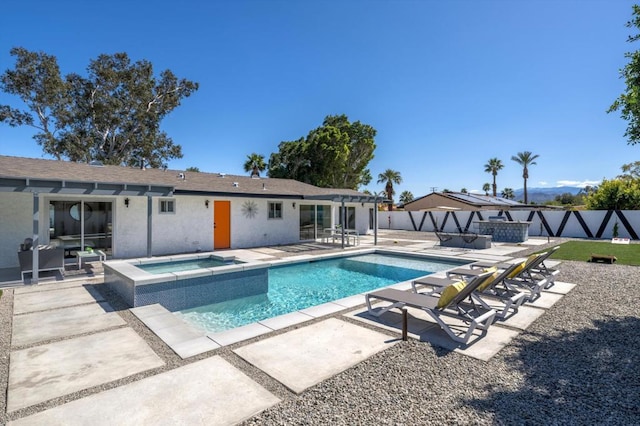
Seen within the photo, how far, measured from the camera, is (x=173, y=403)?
3109 mm

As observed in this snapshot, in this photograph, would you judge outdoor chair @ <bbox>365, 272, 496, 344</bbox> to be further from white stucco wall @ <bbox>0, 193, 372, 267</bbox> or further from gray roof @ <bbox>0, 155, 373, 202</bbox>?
white stucco wall @ <bbox>0, 193, 372, 267</bbox>

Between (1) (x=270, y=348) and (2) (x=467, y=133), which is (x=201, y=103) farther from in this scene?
(1) (x=270, y=348)

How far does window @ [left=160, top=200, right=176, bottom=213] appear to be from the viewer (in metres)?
13.8

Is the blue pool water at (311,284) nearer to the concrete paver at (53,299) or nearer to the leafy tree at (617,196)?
the concrete paver at (53,299)

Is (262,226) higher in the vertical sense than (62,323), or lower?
higher

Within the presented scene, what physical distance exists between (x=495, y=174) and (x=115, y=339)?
228 ft

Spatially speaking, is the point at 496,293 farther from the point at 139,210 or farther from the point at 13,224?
the point at 13,224

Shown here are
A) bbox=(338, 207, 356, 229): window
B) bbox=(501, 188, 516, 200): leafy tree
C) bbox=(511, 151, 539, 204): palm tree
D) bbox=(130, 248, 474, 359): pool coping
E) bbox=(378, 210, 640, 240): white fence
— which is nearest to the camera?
bbox=(130, 248, 474, 359): pool coping

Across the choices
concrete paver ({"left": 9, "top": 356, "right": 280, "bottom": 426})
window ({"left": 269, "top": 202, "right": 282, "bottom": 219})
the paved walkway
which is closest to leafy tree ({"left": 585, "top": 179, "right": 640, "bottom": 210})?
the paved walkway

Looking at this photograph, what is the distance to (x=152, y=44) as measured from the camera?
24703 millimetres

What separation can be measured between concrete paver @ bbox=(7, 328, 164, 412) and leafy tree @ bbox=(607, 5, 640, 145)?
7.88 meters

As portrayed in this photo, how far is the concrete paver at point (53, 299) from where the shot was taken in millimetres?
6434

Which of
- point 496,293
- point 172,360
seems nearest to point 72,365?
point 172,360

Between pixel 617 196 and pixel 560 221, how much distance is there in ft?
13.8
